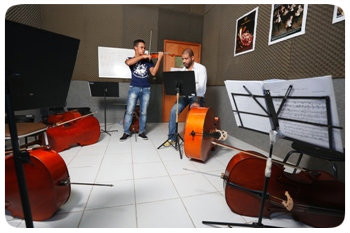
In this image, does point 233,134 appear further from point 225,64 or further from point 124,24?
point 124,24

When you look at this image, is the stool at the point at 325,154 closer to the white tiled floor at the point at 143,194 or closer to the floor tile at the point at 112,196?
the white tiled floor at the point at 143,194

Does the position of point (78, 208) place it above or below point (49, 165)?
below

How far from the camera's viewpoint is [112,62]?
3773mm

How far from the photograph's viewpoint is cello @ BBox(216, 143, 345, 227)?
1.00 metres

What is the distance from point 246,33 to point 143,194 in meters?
2.83

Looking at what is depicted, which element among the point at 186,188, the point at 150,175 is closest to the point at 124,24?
the point at 150,175

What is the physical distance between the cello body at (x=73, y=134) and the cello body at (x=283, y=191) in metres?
2.04

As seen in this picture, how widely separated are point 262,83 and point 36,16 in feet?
14.1

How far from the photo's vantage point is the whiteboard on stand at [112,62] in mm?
3723

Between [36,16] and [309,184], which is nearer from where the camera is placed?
[309,184]

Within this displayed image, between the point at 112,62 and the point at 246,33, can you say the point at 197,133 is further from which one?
the point at 112,62

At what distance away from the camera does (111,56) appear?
3750 millimetres

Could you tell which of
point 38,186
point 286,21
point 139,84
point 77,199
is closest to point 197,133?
point 77,199

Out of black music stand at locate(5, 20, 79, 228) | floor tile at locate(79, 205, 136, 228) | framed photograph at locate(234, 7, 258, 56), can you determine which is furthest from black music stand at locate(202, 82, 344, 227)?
framed photograph at locate(234, 7, 258, 56)
